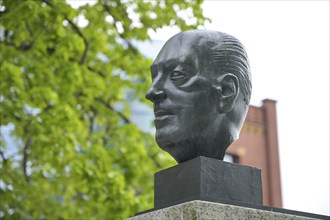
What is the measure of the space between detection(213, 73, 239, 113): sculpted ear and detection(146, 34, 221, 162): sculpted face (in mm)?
35

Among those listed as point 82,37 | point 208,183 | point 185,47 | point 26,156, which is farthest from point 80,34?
point 208,183

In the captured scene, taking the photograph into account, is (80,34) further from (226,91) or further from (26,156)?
(226,91)

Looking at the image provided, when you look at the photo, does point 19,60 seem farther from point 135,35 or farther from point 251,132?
point 251,132

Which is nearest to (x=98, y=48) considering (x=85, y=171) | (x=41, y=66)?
(x=41, y=66)

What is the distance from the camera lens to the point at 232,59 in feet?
13.4

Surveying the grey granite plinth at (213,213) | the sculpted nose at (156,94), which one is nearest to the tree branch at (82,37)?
the sculpted nose at (156,94)

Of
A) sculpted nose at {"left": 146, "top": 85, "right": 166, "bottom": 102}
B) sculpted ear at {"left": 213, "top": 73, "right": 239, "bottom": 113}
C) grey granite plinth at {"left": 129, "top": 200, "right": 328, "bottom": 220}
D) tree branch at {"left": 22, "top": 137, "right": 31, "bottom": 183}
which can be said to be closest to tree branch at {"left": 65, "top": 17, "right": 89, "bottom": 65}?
tree branch at {"left": 22, "top": 137, "right": 31, "bottom": 183}

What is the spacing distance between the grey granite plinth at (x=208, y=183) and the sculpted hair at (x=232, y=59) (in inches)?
22.4

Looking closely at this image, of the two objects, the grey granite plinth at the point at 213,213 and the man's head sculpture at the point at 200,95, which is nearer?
the grey granite plinth at the point at 213,213

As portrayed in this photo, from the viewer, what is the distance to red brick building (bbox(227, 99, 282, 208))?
881 inches

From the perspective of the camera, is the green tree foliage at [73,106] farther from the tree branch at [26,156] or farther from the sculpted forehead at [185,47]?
the sculpted forehead at [185,47]

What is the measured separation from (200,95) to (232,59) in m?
0.35

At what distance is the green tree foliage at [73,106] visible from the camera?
8.93m

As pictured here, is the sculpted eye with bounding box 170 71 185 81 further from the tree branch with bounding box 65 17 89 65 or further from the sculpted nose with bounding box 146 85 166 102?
the tree branch with bounding box 65 17 89 65
